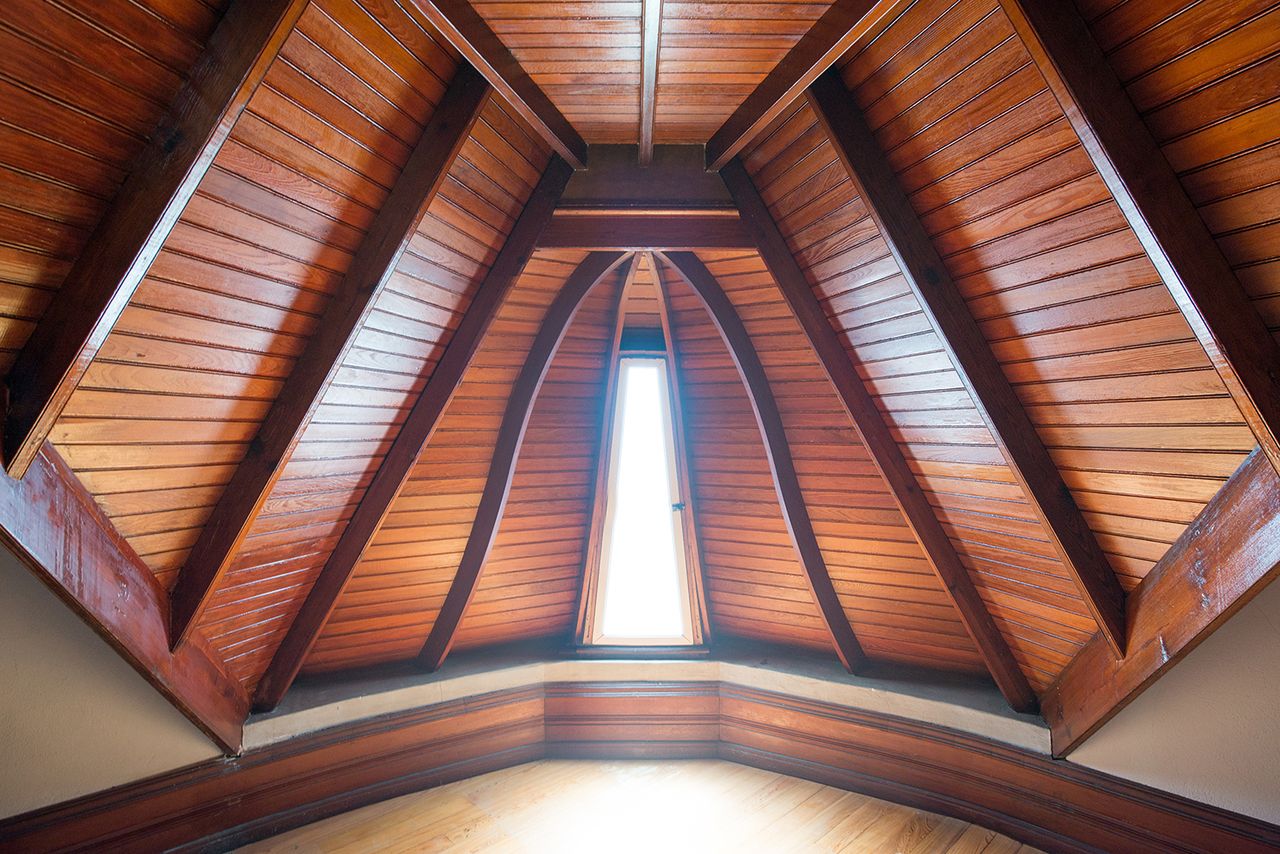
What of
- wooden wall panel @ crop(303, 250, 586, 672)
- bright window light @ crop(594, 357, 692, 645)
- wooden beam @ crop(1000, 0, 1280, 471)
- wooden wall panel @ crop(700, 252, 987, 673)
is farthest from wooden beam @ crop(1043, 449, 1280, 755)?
wooden wall panel @ crop(303, 250, 586, 672)

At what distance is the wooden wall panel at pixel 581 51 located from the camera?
2.14 meters

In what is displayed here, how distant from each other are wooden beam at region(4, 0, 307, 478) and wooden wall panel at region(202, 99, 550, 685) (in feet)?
2.95

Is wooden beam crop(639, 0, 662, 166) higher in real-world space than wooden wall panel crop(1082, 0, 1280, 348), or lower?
higher

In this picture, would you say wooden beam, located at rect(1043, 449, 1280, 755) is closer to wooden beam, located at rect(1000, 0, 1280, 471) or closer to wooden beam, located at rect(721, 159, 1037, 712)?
wooden beam, located at rect(721, 159, 1037, 712)

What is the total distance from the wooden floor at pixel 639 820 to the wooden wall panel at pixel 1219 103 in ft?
10.7

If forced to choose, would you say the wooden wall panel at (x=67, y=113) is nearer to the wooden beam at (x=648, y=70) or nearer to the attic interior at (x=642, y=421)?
the attic interior at (x=642, y=421)

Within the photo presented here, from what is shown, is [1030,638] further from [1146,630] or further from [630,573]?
[630,573]

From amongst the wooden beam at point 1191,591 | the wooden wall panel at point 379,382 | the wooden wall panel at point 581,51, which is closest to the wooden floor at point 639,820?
the wooden beam at point 1191,591

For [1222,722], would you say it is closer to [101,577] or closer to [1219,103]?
[1219,103]

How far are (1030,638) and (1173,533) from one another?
123 centimetres

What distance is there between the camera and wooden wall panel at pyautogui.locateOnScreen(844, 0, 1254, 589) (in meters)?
2.08

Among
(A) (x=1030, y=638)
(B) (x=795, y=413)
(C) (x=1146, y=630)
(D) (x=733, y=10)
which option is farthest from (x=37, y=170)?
(A) (x=1030, y=638)

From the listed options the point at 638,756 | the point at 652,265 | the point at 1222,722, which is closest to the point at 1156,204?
the point at 1222,722

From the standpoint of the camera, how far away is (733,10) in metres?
2.16
